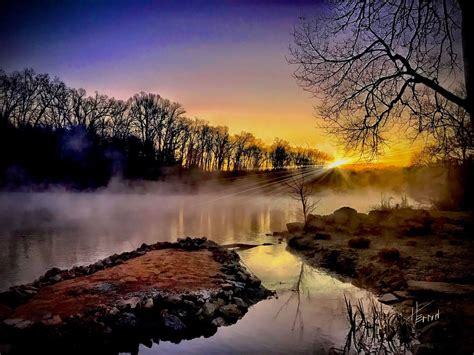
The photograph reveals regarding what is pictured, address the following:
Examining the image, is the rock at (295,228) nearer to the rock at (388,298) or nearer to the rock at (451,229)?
the rock at (451,229)

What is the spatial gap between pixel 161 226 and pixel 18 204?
16301 millimetres

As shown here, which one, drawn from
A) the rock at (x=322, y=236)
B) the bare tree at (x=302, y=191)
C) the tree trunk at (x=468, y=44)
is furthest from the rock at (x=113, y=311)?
the bare tree at (x=302, y=191)

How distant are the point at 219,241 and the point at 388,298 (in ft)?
31.6

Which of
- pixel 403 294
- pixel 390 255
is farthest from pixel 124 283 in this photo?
pixel 390 255

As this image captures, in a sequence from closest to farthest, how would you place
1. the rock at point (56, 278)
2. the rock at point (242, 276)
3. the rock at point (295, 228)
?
the rock at point (56, 278) → the rock at point (242, 276) → the rock at point (295, 228)

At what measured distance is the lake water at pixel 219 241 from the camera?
20.9 feet

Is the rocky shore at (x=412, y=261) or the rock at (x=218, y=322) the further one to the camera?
the rock at (x=218, y=322)

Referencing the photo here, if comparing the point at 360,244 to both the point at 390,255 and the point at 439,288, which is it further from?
the point at 439,288

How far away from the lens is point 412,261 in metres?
10.5

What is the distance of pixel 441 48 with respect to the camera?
6113mm

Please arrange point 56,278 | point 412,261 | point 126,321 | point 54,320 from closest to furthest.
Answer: point 54,320, point 126,321, point 56,278, point 412,261

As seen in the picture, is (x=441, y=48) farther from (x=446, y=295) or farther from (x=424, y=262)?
(x=424, y=262)

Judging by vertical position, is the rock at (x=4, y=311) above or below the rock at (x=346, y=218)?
below

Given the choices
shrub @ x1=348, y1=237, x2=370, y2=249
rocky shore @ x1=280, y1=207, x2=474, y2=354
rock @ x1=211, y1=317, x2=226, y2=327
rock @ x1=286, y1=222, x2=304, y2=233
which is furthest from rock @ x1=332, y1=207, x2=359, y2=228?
rock @ x1=211, y1=317, x2=226, y2=327
